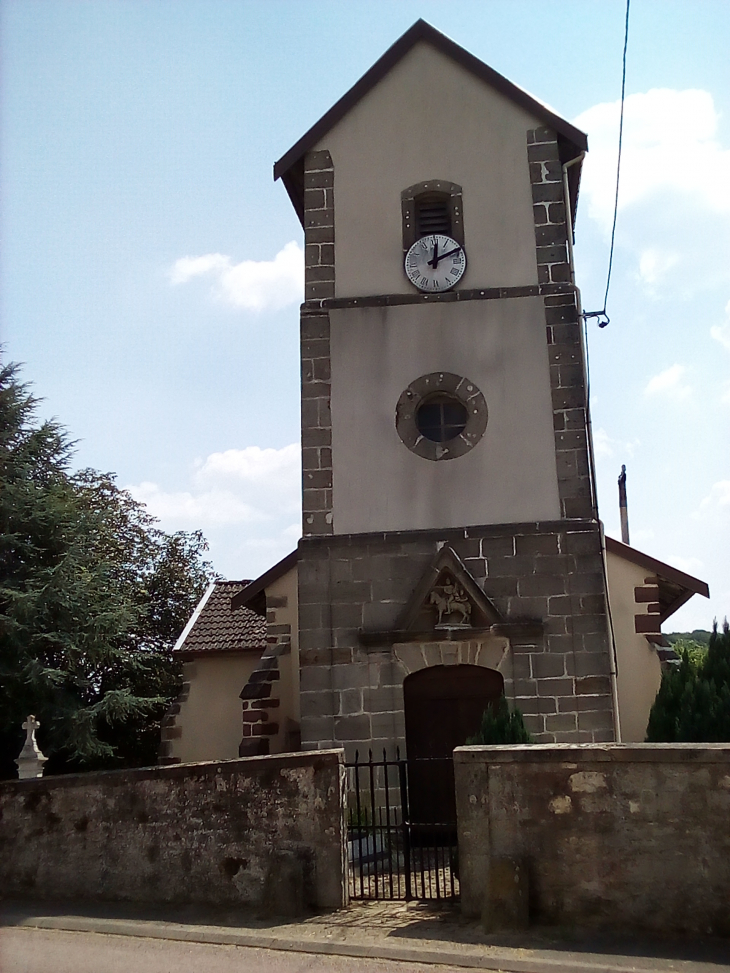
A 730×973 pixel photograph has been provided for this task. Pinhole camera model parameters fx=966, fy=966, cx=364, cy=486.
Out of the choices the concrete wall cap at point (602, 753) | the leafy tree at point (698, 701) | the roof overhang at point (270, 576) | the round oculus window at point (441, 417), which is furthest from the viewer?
the roof overhang at point (270, 576)

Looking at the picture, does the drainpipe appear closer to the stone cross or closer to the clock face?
the clock face

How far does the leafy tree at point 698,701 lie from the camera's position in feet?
26.6

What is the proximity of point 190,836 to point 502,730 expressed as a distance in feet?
9.39

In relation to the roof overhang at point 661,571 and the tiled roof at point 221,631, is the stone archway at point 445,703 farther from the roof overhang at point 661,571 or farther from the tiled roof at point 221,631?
the tiled roof at point 221,631

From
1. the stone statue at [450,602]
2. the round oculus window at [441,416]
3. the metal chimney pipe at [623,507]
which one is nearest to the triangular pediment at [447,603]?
the stone statue at [450,602]

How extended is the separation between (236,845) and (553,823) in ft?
8.57

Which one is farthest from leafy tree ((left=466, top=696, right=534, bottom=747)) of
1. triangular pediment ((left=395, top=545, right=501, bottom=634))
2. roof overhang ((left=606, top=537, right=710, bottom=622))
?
roof overhang ((left=606, top=537, right=710, bottom=622))

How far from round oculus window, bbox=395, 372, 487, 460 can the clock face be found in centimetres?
134

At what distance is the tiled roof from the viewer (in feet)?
56.1

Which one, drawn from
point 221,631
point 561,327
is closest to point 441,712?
point 561,327

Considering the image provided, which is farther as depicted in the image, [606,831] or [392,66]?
[392,66]

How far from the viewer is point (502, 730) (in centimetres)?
870

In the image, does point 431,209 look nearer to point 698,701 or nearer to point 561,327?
point 561,327

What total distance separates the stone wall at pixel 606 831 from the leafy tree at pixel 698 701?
4.52 feet
